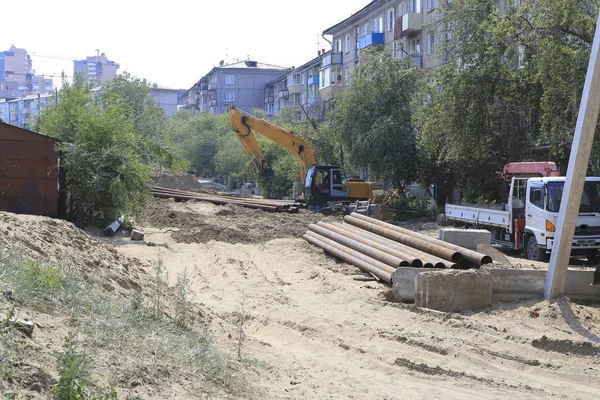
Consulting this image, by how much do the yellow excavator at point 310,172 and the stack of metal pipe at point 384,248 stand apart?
43.7 feet

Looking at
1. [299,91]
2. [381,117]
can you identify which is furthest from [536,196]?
[299,91]

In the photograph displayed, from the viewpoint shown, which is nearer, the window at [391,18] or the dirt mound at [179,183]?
the dirt mound at [179,183]

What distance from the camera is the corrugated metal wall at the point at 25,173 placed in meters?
22.4

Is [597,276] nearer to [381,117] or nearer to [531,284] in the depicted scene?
[531,284]

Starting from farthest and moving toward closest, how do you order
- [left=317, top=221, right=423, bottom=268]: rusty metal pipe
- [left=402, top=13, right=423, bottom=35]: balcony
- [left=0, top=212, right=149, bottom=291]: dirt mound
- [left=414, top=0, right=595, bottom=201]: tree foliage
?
[left=402, top=13, right=423, bottom=35]: balcony, [left=414, top=0, right=595, bottom=201]: tree foliage, [left=317, top=221, right=423, bottom=268]: rusty metal pipe, [left=0, top=212, right=149, bottom=291]: dirt mound

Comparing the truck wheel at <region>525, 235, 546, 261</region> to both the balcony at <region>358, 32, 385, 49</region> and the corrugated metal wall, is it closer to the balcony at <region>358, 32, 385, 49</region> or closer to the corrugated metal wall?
the corrugated metal wall

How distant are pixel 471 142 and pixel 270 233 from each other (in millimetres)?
8573

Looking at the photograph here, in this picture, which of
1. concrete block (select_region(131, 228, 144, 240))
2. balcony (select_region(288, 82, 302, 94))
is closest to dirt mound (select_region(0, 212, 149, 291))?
concrete block (select_region(131, 228, 144, 240))

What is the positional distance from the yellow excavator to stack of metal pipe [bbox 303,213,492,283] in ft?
43.7

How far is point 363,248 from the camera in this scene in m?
17.5

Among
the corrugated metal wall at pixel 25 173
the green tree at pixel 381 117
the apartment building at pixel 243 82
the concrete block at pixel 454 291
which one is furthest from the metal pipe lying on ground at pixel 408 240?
the apartment building at pixel 243 82

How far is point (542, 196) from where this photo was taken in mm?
19109

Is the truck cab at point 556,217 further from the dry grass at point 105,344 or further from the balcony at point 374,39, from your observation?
the balcony at point 374,39

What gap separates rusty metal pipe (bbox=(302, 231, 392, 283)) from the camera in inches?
598
